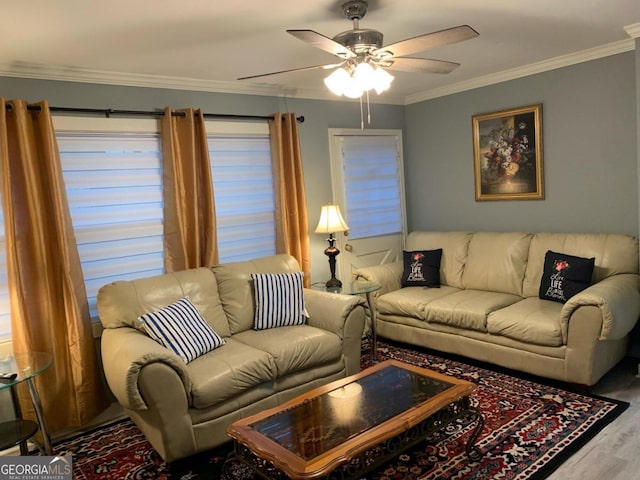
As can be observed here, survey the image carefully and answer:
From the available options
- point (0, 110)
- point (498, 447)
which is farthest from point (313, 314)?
point (0, 110)

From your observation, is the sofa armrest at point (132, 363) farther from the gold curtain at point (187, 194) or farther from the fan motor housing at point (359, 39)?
the fan motor housing at point (359, 39)

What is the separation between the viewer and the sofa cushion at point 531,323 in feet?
10.7

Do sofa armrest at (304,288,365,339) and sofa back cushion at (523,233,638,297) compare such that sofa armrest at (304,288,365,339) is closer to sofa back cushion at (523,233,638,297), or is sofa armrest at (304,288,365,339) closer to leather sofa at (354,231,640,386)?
leather sofa at (354,231,640,386)

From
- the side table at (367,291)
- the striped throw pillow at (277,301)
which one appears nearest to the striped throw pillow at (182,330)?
the striped throw pillow at (277,301)

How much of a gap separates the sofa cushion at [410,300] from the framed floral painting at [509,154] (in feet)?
3.46

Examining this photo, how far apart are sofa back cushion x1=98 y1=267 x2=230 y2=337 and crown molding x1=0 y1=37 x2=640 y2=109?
1433mm

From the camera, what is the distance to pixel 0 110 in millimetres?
3023

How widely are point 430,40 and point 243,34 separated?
115 cm

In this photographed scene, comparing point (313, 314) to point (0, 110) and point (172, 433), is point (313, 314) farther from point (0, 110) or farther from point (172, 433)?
point (0, 110)

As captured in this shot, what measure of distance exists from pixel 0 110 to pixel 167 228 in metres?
1.29

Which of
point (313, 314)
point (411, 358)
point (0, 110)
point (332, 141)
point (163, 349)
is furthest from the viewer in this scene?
point (332, 141)

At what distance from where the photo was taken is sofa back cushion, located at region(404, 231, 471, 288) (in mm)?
4547

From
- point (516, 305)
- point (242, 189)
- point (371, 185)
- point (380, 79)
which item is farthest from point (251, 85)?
point (516, 305)

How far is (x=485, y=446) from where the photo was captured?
2.68 metres
